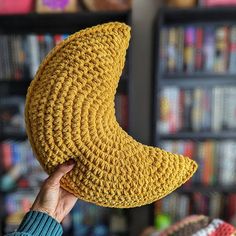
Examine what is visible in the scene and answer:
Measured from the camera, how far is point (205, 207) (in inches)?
53.7

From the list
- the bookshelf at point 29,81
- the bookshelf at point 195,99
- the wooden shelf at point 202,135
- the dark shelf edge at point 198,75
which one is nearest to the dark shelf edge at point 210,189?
the bookshelf at point 195,99

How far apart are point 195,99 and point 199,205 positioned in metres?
0.49

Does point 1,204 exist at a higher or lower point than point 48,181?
lower

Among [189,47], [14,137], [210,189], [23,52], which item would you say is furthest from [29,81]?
[210,189]

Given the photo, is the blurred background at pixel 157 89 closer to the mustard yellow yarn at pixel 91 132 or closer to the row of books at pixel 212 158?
the row of books at pixel 212 158

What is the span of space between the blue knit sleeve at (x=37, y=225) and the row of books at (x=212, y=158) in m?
0.92

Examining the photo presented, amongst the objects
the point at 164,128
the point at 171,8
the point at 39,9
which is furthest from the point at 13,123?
the point at 171,8

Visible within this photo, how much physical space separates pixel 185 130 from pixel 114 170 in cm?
95

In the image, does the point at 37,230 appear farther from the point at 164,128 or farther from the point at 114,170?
the point at 164,128

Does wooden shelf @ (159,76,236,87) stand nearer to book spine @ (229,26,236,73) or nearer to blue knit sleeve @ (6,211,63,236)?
book spine @ (229,26,236,73)

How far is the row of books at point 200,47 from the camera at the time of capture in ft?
3.84

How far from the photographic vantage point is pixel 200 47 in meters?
1.18

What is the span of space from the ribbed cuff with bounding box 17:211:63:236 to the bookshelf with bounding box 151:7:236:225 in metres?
0.84

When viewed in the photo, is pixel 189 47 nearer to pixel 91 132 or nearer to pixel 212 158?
pixel 212 158
